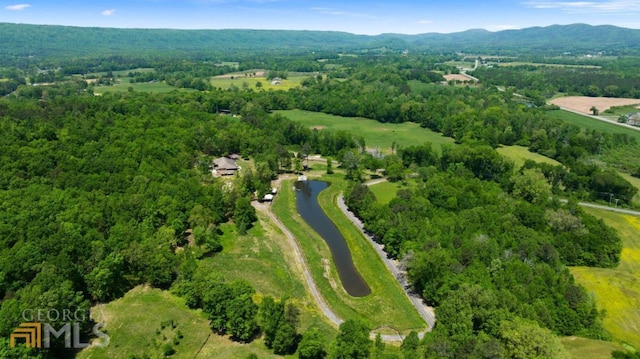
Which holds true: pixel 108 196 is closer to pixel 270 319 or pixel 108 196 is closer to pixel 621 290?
pixel 270 319

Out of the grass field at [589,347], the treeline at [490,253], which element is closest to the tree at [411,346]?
the treeline at [490,253]

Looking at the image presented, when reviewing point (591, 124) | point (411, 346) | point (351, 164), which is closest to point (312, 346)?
point (411, 346)

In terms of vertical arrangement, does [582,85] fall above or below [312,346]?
above

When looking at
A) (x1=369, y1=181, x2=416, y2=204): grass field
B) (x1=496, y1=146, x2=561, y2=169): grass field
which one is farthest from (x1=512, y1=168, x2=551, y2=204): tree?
(x1=496, y1=146, x2=561, y2=169): grass field

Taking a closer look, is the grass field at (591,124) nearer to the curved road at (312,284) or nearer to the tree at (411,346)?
the curved road at (312,284)

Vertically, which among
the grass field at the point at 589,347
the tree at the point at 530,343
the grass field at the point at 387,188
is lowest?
the grass field at the point at 589,347

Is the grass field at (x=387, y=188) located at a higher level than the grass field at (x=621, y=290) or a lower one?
higher

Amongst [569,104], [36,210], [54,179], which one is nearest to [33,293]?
[36,210]
